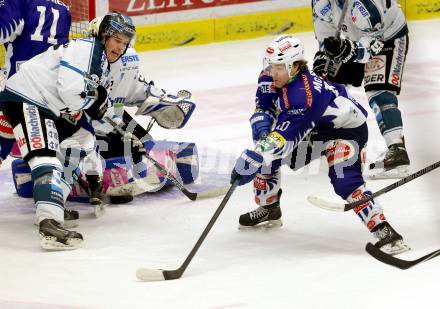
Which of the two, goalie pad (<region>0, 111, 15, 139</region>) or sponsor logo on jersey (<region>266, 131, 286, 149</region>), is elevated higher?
sponsor logo on jersey (<region>266, 131, 286, 149</region>)

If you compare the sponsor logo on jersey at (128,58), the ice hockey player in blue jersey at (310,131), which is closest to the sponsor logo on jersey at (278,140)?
the ice hockey player in blue jersey at (310,131)

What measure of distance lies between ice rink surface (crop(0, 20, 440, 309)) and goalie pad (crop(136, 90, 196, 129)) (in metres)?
0.37

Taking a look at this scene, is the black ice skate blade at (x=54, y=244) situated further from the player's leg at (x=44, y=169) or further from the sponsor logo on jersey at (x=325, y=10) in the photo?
the sponsor logo on jersey at (x=325, y=10)

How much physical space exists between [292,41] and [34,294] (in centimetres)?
154

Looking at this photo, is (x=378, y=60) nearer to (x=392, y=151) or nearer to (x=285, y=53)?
(x=392, y=151)

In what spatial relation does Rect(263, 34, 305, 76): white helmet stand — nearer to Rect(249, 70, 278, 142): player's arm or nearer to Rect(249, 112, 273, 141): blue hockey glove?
Rect(249, 70, 278, 142): player's arm

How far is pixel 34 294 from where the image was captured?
16.2 ft

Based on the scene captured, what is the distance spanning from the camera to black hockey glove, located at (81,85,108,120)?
575 cm

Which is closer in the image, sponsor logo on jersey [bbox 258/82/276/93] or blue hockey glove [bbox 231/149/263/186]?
blue hockey glove [bbox 231/149/263/186]

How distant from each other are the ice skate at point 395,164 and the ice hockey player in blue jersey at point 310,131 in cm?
119

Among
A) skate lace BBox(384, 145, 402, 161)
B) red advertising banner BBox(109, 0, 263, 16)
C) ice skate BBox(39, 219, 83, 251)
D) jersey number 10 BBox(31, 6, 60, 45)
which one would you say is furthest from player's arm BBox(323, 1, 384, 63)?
red advertising banner BBox(109, 0, 263, 16)

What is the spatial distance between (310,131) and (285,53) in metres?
0.38

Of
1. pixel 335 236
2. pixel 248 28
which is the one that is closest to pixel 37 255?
pixel 335 236

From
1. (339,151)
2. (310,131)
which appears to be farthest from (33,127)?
(339,151)
